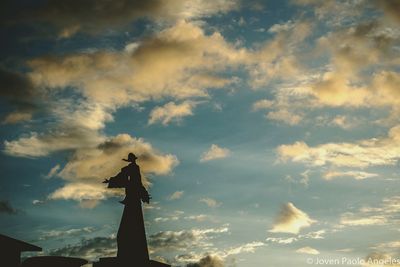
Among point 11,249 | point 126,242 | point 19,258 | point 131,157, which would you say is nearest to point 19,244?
point 11,249

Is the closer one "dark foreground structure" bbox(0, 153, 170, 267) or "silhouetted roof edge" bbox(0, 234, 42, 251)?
"dark foreground structure" bbox(0, 153, 170, 267)

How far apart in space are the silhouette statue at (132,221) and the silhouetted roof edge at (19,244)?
12.6 feet

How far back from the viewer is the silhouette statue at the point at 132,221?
15.8 m

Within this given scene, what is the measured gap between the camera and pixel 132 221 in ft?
53.9

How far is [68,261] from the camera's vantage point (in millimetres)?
15539

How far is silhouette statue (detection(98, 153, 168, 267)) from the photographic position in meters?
15.8

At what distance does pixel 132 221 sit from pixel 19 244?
472 cm

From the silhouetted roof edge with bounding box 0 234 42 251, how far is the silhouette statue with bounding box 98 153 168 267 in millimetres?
3838

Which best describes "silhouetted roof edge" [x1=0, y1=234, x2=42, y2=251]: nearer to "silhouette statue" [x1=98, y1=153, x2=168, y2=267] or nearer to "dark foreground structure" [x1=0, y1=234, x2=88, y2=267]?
"dark foreground structure" [x1=0, y1=234, x2=88, y2=267]

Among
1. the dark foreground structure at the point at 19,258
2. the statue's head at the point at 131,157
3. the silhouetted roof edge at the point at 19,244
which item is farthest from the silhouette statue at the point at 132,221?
the silhouetted roof edge at the point at 19,244

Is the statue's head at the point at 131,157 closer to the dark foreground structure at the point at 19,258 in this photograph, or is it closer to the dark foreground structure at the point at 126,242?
the dark foreground structure at the point at 126,242

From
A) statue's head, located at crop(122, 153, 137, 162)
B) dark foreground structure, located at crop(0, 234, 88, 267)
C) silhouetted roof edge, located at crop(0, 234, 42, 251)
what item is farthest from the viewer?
statue's head, located at crop(122, 153, 137, 162)

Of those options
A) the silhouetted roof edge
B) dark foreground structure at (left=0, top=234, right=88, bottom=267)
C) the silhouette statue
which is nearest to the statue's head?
the silhouette statue

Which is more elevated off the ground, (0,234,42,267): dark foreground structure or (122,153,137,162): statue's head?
(122,153,137,162): statue's head
